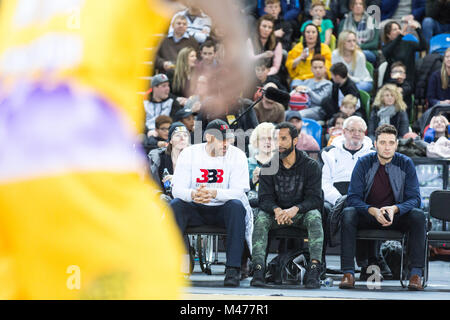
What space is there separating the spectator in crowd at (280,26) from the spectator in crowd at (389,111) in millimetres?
2200

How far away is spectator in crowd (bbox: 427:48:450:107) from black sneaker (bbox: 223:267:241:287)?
513cm

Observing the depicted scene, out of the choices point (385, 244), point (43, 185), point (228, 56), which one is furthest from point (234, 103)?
point (385, 244)

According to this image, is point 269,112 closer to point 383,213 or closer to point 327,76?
point 327,76

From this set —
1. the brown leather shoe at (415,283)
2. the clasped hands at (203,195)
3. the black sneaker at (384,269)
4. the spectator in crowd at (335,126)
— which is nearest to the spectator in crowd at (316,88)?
the spectator in crowd at (335,126)

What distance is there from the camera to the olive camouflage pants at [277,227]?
723 cm

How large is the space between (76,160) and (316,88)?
9.37 metres

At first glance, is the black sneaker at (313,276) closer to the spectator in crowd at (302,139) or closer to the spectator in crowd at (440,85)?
the spectator in crowd at (302,139)

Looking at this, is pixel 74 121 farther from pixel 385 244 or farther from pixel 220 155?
pixel 385 244

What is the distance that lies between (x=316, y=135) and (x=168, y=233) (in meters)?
8.21

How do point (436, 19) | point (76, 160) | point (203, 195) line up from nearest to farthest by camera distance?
point (76, 160)
point (203, 195)
point (436, 19)

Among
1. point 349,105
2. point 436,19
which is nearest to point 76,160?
point 349,105

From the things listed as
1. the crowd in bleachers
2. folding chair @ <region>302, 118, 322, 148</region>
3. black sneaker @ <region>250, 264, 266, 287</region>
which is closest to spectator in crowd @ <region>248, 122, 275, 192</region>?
the crowd in bleachers

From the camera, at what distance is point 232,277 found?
23.3 feet
